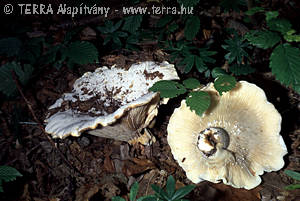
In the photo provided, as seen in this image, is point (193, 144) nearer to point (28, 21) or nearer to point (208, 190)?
point (208, 190)

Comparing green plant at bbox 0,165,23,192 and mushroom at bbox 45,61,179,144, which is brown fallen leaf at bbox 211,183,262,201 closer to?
mushroom at bbox 45,61,179,144

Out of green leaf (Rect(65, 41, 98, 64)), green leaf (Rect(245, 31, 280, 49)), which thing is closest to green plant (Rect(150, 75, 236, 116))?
green leaf (Rect(245, 31, 280, 49))

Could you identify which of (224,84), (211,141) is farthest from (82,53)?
(211,141)

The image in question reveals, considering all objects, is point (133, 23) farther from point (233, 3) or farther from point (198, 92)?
point (198, 92)

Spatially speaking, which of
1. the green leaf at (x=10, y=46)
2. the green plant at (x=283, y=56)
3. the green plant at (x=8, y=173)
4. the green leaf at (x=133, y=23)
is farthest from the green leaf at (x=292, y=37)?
the green leaf at (x=10, y=46)

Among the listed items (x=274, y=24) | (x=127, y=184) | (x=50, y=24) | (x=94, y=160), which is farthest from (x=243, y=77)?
(x=50, y=24)

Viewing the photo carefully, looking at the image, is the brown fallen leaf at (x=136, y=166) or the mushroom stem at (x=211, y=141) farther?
the brown fallen leaf at (x=136, y=166)

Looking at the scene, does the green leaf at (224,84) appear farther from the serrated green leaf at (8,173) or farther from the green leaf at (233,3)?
the serrated green leaf at (8,173)
